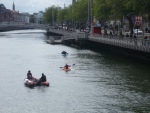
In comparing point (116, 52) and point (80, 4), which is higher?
point (80, 4)

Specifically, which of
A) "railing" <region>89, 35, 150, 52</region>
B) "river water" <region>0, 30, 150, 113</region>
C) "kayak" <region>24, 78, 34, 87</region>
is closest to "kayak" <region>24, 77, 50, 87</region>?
"kayak" <region>24, 78, 34, 87</region>

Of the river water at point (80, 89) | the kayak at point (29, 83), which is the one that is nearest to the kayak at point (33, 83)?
the kayak at point (29, 83)

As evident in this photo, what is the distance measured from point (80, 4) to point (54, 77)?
84.8 meters

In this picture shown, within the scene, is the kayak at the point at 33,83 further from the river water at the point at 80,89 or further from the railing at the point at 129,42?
the railing at the point at 129,42

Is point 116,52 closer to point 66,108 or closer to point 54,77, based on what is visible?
point 54,77

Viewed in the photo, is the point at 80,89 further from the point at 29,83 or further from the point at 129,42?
the point at 129,42

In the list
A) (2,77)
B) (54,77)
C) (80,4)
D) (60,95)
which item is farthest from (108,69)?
(80,4)

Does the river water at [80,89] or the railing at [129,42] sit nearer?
the river water at [80,89]

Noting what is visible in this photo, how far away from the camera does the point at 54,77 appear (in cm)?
5066

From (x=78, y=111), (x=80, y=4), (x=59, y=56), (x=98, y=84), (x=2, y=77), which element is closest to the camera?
(x=78, y=111)

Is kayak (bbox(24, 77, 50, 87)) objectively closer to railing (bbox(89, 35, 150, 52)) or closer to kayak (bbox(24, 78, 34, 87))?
kayak (bbox(24, 78, 34, 87))

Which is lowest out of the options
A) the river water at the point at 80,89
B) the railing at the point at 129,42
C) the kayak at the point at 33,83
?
the river water at the point at 80,89

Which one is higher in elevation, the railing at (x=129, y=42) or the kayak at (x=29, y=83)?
the railing at (x=129, y=42)

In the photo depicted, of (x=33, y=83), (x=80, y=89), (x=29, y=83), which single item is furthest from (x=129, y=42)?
(x=29, y=83)
